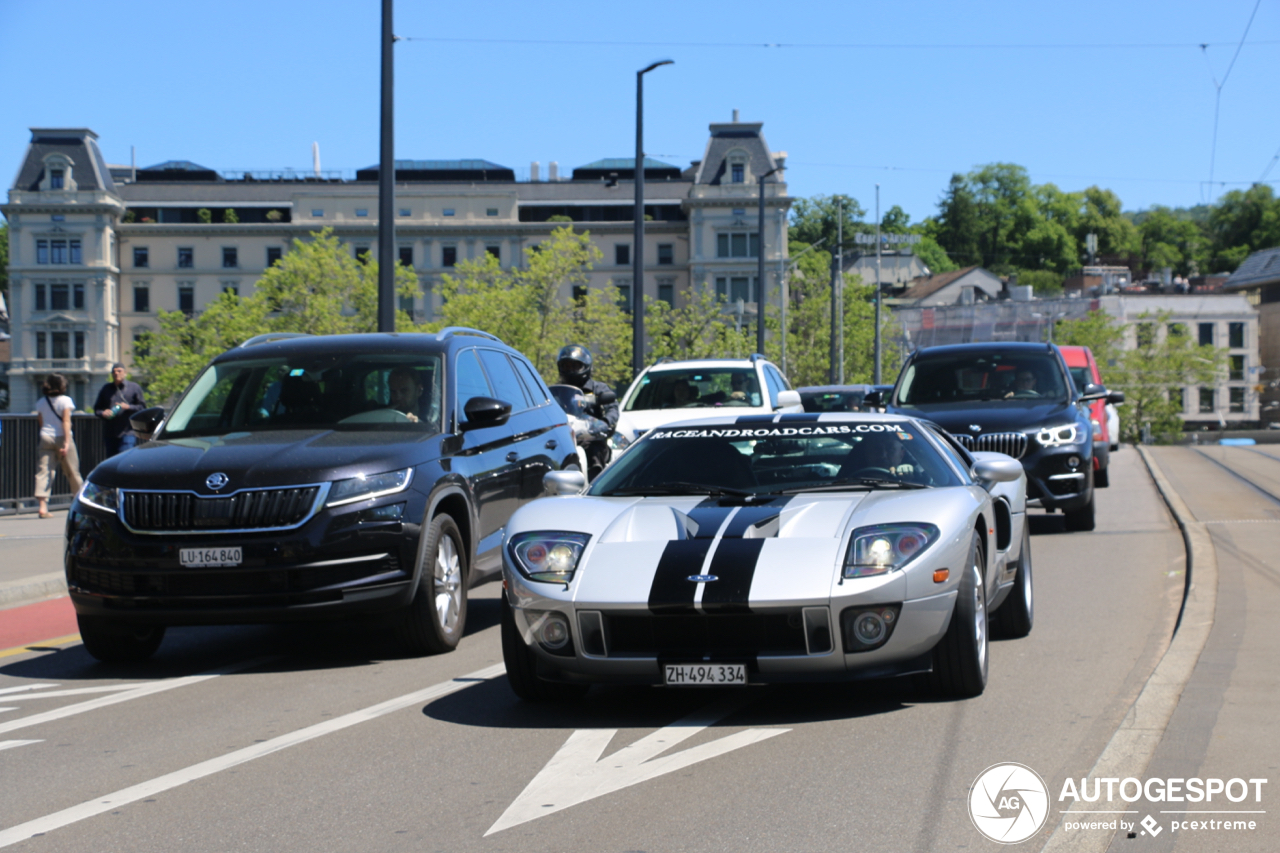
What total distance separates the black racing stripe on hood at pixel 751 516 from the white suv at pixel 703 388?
31.9 ft

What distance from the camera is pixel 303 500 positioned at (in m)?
7.41

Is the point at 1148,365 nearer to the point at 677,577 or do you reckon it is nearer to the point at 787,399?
the point at 787,399

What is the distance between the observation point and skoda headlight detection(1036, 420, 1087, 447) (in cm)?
1397

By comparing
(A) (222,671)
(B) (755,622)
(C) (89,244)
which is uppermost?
(C) (89,244)

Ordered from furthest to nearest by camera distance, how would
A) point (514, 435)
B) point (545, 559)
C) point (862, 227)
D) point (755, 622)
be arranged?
point (862, 227) → point (514, 435) → point (545, 559) → point (755, 622)

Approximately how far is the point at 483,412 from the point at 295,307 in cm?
7666

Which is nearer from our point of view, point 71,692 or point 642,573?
point 642,573

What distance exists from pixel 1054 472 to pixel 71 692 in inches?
373

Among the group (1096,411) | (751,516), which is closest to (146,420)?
(751,516)

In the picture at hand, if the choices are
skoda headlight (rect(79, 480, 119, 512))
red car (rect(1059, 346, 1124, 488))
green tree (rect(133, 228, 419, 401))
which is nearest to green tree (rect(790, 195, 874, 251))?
green tree (rect(133, 228, 419, 401))

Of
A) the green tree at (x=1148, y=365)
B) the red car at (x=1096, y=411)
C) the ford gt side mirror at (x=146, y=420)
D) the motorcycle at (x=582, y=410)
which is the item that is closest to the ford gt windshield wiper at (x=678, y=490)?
the ford gt side mirror at (x=146, y=420)

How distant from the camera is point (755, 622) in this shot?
573 cm

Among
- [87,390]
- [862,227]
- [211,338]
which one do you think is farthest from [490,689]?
[862,227]

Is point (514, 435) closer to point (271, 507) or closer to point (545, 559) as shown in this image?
point (271, 507)
